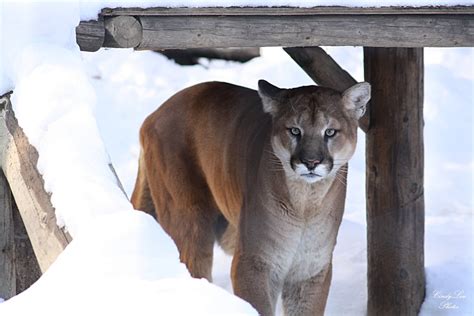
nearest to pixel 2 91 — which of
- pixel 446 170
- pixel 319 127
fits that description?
pixel 319 127

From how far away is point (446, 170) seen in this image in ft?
27.8

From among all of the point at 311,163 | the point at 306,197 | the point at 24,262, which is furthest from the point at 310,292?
the point at 24,262

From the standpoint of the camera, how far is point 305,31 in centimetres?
423

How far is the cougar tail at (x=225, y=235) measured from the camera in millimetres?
5699

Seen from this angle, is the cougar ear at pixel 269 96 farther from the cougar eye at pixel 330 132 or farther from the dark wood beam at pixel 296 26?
the dark wood beam at pixel 296 26

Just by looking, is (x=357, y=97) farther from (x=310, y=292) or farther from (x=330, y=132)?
(x=310, y=292)

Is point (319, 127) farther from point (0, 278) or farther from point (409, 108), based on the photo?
point (0, 278)

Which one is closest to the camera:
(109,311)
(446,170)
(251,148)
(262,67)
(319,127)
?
→ (109,311)

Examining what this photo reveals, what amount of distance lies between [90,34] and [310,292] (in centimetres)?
174

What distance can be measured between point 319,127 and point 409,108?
29.8 inches

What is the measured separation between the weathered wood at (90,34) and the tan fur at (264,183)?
113cm

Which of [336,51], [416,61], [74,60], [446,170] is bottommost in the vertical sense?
[446,170]

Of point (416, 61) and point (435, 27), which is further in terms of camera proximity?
point (416, 61)

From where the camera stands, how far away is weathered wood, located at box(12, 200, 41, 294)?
152 inches
